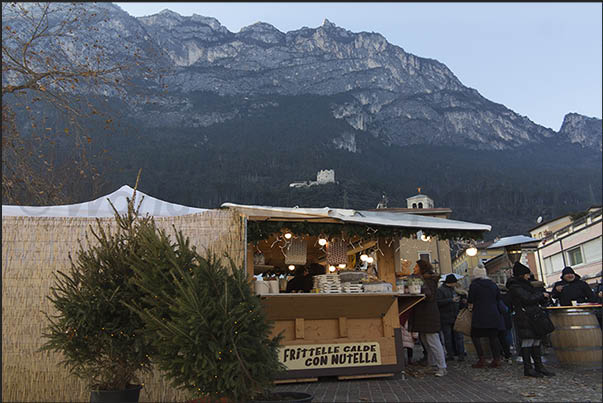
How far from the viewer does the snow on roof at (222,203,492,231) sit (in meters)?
6.57

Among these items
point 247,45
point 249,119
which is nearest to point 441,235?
point 249,119

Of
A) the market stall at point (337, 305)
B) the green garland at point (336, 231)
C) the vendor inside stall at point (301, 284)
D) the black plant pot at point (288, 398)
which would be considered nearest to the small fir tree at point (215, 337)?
the black plant pot at point (288, 398)

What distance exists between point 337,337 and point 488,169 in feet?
326

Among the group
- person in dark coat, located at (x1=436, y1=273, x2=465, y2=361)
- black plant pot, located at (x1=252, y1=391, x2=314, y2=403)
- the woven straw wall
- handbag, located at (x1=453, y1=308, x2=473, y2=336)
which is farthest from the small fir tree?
person in dark coat, located at (x1=436, y1=273, x2=465, y2=361)

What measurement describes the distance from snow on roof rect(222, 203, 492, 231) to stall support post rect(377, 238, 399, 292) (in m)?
0.61

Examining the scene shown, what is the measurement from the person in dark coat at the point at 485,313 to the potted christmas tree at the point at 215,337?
16.4 ft

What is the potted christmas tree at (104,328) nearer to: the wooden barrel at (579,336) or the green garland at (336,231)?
the green garland at (336,231)

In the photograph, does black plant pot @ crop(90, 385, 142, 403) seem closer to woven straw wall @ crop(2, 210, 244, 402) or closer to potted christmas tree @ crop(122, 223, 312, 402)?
potted christmas tree @ crop(122, 223, 312, 402)

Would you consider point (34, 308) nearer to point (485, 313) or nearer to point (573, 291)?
point (485, 313)

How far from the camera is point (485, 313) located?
7.68 m

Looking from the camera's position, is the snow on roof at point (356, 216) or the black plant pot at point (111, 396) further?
the snow on roof at point (356, 216)

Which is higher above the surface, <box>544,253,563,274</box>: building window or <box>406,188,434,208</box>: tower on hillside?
<box>406,188,434,208</box>: tower on hillside

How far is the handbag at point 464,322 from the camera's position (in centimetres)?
852

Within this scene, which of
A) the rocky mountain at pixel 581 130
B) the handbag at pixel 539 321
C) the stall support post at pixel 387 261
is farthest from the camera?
the rocky mountain at pixel 581 130
